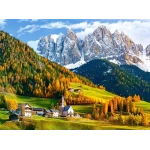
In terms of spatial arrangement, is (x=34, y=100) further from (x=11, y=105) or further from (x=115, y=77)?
(x=115, y=77)

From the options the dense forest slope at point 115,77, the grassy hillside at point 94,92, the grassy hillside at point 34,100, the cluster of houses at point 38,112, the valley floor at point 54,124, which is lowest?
the valley floor at point 54,124

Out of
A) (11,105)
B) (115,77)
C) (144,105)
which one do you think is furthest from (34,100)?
(144,105)

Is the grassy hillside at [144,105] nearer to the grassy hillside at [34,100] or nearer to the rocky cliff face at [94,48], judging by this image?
the rocky cliff face at [94,48]

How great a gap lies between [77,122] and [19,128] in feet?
9.41

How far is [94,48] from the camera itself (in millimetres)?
28484

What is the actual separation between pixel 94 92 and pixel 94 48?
240cm

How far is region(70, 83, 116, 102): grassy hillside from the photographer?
27.5m

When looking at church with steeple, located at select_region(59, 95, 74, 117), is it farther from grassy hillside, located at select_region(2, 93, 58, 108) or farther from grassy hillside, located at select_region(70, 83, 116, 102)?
grassy hillside, located at select_region(70, 83, 116, 102)

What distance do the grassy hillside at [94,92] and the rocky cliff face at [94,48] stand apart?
4.27 ft

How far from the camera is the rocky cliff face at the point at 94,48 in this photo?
27828 mm

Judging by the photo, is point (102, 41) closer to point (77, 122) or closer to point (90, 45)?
point (90, 45)

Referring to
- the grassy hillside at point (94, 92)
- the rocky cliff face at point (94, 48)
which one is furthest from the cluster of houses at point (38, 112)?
the rocky cliff face at point (94, 48)
